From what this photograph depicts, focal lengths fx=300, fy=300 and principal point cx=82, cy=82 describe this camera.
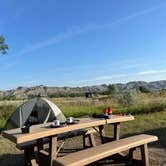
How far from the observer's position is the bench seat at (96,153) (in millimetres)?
3822

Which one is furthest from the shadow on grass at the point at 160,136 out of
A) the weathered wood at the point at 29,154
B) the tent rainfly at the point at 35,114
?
the weathered wood at the point at 29,154

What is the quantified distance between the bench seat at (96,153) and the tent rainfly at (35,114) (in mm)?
4500

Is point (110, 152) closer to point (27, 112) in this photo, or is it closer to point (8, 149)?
point (8, 149)

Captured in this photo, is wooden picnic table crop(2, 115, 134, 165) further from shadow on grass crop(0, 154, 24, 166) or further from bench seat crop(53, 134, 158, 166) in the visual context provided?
shadow on grass crop(0, 154, 24, 166)

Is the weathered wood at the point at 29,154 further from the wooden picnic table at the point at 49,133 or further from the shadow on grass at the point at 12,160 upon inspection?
the shadow on grass at the point at 12,160

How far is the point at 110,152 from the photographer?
4.25 meters

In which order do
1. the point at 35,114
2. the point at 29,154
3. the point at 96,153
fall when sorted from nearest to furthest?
the point at 96,153 → the point at 29,154 → the point at 35,114

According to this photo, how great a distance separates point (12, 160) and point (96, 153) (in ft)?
8.25

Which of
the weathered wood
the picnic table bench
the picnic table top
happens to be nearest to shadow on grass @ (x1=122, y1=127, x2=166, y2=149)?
the picnic table bench

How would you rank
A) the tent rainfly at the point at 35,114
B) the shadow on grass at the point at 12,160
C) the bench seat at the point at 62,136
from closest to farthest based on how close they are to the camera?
the bench seat at the point at 62,136
the shadow on grass at the point at 12,160
the tent rainfly at the point at 35,114

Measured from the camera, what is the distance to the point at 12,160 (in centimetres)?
598

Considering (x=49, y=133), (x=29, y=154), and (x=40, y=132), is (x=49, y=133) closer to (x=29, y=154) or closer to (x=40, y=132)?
(x=40, y=132)

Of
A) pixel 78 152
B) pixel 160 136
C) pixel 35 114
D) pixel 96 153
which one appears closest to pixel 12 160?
pixel 78 152

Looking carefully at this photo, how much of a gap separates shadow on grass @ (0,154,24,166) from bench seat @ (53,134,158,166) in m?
1.90
